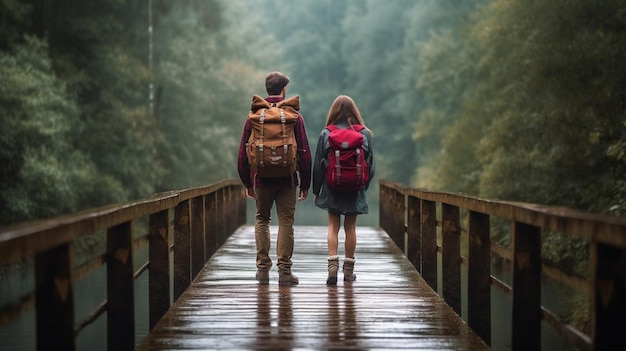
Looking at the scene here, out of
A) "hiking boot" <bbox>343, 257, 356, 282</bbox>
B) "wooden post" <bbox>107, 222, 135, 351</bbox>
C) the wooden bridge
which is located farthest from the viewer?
"hiking boot" <bbox>343, 257, 356, 282</bbox>

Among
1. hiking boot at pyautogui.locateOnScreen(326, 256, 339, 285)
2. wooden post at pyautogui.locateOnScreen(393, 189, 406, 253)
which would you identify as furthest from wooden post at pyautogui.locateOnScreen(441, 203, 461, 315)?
wooden post at pyautogui.locateOnScreen(393, 189, 406, 253)

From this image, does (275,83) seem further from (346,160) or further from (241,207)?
(241,207)

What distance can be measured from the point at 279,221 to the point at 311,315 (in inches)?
59.5

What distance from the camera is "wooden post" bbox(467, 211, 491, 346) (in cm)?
605

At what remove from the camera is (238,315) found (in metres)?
6.28

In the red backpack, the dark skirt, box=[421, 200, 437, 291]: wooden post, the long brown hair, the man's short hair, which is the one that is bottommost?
box=[421, 200, 437, 291]: wooden post

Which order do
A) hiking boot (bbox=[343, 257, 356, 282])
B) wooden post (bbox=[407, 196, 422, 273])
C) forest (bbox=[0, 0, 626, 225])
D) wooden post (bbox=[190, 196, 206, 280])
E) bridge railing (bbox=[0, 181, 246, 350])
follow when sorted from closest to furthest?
1. bridge railing (bbox=[0, 181, 246, 350])
2. hiking boot (bbox=[343, 257, 356, 282])
3. wooden post (bbox=[190, 196, 206, 280])
4. wooden post (bbox=[407, 196, 422, 273])
5. forest (bbox=[0, 0, 626, 225])

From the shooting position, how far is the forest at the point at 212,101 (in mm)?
17422

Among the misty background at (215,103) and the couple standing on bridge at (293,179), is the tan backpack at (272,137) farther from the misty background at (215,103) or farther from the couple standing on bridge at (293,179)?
the misty background at (215,103)

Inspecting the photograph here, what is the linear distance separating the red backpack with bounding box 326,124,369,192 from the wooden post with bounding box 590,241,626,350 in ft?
12.9

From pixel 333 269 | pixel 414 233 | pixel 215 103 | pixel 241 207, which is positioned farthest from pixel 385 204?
pixel 215 103

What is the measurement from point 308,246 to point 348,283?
4.72 metres

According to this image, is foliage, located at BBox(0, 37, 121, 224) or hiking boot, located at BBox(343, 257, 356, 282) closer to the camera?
hiking boot, located at BBox(343, 257, 356, 282)

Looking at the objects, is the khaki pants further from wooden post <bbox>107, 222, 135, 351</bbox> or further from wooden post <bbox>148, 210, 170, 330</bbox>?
wooden post <bbox>107, 222, 135, 351</bbox>
